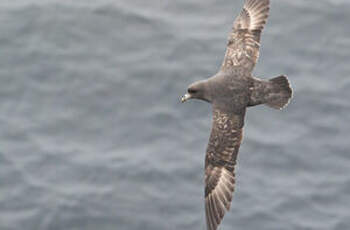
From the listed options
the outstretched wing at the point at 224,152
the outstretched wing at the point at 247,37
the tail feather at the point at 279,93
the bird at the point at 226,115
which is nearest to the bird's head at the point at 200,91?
the bird at the point at 226,115

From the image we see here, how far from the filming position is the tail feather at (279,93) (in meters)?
13.8

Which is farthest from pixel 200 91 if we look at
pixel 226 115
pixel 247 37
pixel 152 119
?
pixel 152 119

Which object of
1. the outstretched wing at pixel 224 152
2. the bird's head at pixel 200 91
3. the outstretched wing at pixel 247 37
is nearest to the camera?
the outstretched wing at pixel 224 152

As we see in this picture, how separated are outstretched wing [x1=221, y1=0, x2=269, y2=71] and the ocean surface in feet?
13.1

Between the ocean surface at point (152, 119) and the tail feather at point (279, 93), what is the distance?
405cm

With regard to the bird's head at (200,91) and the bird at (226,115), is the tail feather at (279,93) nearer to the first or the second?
the bird at (226,115)

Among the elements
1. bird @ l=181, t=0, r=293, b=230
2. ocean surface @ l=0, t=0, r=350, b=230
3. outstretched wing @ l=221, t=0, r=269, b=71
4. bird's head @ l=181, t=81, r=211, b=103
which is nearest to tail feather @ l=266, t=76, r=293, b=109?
bird @ l=181, t=0, r=293, b=230

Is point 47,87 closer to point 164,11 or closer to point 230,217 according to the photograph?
point 164,11

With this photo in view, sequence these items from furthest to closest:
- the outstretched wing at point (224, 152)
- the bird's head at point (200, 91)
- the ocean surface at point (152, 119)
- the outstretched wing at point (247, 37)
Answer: the ocean surface at point (152, 119)
the outstretched wing at point (247, 37)
the bird's head at point (200, 91)
the outstretched wing at point (224, 152)

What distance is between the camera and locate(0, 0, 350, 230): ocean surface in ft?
57.5

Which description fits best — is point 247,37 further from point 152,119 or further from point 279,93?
point 152,119

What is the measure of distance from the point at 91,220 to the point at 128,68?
3943mm

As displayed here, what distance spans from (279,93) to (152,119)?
17.9ft

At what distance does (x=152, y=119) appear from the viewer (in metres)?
18.9
